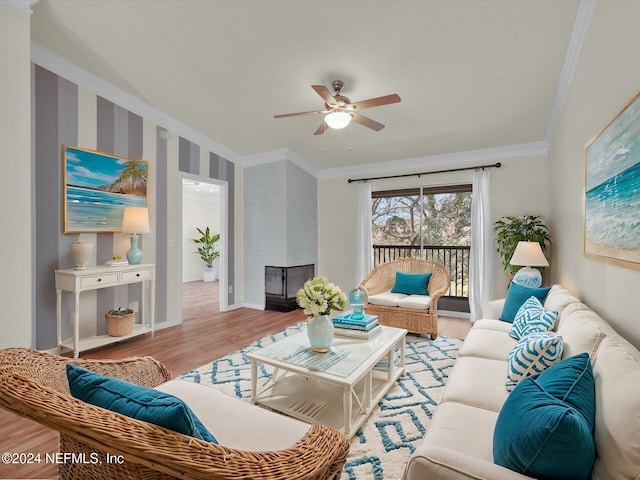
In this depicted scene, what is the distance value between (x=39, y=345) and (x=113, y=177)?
1.90 m

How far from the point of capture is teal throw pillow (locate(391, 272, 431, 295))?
4.23 m

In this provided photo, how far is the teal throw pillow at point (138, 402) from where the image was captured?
33.4 inches

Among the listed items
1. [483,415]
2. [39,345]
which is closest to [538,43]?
[483,415]

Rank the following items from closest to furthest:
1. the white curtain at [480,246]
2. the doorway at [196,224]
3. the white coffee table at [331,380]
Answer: the white coffee table at [331,380]
the white curtain at [480,246]
the doorway at [196,224]

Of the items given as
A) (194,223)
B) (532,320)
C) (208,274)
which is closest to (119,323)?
(532,320)

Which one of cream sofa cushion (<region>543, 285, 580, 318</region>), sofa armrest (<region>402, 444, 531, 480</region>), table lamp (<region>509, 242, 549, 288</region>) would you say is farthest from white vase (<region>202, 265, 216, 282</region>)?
sofa armrest (<region>402, 444, 531, 480</region>)

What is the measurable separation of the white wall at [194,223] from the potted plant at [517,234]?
6.82 m

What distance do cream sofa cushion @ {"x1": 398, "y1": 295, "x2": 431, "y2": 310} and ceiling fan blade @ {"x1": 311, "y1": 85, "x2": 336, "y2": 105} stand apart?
2370 millimetres

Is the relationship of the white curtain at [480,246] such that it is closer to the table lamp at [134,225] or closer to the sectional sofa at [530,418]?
the sectional sofa at [530,418]

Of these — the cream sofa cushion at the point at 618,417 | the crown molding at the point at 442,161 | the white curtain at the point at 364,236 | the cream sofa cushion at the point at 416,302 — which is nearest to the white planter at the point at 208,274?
the crown molding at the point at 442,161

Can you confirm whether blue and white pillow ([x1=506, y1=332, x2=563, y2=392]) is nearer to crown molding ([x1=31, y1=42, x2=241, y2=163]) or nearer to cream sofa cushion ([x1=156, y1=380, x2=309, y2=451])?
cream sofa cushion ([x1=156, y1=380, x2=309, y2=451])

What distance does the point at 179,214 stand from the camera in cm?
462

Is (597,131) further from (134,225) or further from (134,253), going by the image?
(134,253)

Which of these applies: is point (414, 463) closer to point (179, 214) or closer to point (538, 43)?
point (538, 43)
